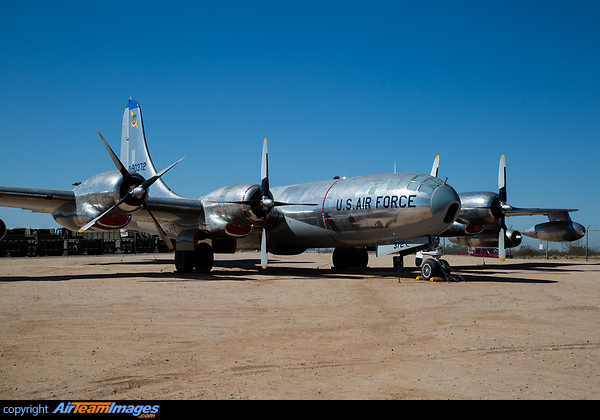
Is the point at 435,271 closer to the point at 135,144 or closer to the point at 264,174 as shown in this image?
the point at 264,174

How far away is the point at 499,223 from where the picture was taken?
22.8 m

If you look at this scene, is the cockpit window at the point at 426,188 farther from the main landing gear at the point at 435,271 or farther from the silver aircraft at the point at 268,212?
the main landing gear at the point at 435,271

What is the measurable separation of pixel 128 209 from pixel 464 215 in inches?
572

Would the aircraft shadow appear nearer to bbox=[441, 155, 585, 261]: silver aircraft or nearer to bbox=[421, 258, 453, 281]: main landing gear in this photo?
bbox=[421, 258, 453, 281]: main landing gear

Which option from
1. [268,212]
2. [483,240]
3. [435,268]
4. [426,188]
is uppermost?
[426,188]

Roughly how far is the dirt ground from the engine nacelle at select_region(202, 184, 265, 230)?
672cm

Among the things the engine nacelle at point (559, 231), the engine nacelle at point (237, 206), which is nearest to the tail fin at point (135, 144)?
the engine nacelle at point (237, 206)

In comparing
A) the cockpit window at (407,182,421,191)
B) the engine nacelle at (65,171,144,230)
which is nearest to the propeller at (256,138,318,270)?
the engine nacelle at (65,171,144,230)

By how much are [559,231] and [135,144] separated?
25.4m

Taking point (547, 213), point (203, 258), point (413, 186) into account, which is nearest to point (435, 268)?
point (413, 186)

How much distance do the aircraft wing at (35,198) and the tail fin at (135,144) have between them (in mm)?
6960

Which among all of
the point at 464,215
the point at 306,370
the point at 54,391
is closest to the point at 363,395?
the point at 306,370

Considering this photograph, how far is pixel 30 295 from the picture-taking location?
12148 millimetres
